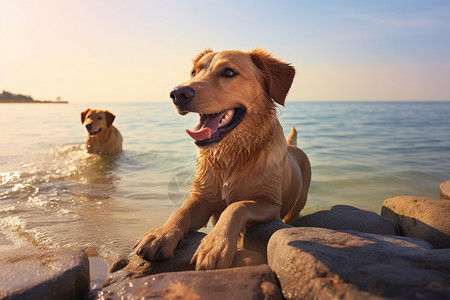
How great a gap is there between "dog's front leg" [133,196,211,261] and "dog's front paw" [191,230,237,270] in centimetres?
29

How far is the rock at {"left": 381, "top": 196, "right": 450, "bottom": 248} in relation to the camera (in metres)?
3.28

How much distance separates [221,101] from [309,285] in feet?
5.45

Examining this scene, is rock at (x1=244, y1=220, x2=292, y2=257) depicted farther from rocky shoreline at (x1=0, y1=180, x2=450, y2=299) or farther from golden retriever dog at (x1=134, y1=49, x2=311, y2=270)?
rocky shoreline at (x1=0, y1=180, x2=450, y2=299)

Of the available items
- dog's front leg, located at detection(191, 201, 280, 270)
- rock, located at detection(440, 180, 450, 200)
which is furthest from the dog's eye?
rock, located at detection(440, 180, 450, 200)

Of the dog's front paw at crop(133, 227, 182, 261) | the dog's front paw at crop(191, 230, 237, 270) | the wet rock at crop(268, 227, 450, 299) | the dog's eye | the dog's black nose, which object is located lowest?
the dog's front paw at crop(133, 227, 182, 261)

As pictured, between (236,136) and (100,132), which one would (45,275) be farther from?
(100,132)

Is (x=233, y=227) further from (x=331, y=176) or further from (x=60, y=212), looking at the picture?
(x=331, y=176)

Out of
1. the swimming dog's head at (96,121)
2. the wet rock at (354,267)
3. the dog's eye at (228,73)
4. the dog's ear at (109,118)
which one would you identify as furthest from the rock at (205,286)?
the dog's ear at (109,118)

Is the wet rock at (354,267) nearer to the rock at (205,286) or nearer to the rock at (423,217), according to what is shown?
the rock at (205,286)

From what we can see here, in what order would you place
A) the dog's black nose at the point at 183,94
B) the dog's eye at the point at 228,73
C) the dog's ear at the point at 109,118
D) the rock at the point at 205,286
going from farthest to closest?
the dog's ear at the point at 109,118
the dog's eye at the point at 228,73
the dog's black nose at the point at 183,94
the rock at the point at 205,286

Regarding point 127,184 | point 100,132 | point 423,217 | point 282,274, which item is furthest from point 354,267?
point 100,132

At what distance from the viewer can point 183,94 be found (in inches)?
108

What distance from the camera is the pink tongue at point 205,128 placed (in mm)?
2879

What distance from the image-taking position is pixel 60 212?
188 inches
